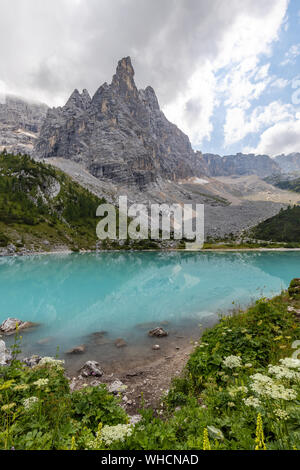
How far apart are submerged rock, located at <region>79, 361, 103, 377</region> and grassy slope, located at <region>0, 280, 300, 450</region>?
4.77 metres

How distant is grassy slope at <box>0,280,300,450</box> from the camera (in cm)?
344

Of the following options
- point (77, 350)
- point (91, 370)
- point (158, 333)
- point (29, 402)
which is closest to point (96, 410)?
point (29, 402)

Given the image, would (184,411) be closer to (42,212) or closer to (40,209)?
(42,212)

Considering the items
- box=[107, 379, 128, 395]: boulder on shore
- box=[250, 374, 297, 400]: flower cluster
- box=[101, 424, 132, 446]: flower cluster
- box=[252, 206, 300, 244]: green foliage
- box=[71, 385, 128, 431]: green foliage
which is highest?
box=[252, 206, 300, 244]: green foliage

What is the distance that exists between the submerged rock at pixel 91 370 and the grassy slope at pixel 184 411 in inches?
188

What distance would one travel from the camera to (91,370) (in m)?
11.2

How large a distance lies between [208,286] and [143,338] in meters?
19.9

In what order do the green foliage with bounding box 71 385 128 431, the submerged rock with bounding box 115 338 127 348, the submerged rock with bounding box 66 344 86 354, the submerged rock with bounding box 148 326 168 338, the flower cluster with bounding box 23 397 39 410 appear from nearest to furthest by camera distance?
1. the flower cluster with bounding box 23 397 39 410
2. the green foliage with bounding box 71 385 128 431
3. the submerged rock with bounding box 66 344 86 354
4. the submerged rock with bounding box 115 338 127 348
5. the submerged rock with bounding box 148 326 168 338

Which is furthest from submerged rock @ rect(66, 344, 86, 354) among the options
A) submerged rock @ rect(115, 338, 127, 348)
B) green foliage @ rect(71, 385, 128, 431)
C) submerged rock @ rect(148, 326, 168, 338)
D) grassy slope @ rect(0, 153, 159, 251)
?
grassy slope @ rect(0, 153, 159, 251)

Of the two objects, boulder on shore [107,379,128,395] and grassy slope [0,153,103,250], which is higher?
grassy slope [0,153,103,250]

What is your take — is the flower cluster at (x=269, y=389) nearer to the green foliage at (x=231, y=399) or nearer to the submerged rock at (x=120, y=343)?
the green foliage at (x=231, y=399)

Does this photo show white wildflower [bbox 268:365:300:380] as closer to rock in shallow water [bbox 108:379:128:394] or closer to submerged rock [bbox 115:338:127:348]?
rock in shallow water [bbox 108:379:128:394]

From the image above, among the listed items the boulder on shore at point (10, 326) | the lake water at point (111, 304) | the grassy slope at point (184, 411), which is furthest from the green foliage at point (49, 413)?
the boulder on shore at point (10, 326)

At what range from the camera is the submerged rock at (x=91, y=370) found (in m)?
11.0
